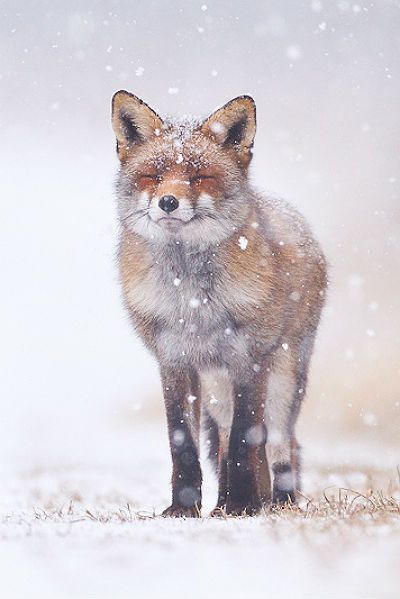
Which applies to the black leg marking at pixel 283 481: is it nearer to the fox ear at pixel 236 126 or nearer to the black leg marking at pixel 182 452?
the black leg marking at pixel 182 452

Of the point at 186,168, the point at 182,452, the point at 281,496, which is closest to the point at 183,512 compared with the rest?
the point at 182,452

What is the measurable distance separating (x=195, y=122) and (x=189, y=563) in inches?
104

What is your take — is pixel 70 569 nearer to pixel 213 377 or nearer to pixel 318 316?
pixel 213 377

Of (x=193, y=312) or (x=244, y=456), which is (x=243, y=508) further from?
(x=193, y=312)

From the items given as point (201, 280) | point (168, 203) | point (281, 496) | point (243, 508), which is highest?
point (168, 203)

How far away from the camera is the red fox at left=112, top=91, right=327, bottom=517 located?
15.4 feet

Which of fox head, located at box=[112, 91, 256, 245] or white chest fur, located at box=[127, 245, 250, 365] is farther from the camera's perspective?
white chest fur, located at box=[127, 245, 250, 365]

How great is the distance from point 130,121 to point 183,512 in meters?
2.24

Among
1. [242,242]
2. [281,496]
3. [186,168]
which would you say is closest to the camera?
[186,168]

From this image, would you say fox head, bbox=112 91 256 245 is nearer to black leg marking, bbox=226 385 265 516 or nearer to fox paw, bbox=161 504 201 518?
black leg marking, bbox=226 385 265 516

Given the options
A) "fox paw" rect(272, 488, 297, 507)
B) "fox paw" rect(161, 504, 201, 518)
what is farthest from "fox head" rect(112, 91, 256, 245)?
"fox paw" rect(272, 488, 297, 507)

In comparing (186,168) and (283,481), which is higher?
(186,168)

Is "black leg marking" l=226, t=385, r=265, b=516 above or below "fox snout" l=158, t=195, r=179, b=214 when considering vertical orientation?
below

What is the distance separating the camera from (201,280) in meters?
4.87
